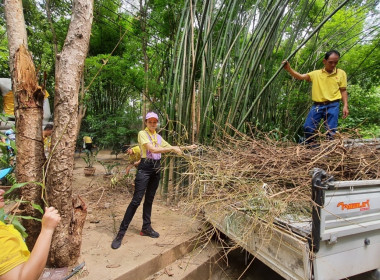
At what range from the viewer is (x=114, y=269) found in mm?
1859

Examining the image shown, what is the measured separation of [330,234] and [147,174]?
1583 millimetres

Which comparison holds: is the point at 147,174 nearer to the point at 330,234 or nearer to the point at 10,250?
the point at 10,250

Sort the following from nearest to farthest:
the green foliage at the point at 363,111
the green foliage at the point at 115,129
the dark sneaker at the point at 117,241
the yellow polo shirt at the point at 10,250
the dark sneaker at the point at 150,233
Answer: the yellow polo shirt at the point at 10,250, the dark sneaker at the point at 117,241, the dark sneaker at the point at 150,233, the green foliage at the point at 363,111, the green foliage at the point at 115,129

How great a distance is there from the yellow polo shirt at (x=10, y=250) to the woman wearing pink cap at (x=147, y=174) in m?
1.29

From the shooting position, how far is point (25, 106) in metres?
1.57

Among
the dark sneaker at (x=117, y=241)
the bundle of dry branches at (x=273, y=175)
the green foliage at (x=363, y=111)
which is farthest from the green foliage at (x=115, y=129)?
the green foliage at (x=363, y=111)

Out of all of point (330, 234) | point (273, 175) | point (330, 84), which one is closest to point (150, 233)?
point (273, 175)

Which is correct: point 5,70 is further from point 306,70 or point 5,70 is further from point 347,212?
point 347,212

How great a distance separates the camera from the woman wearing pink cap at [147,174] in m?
2.26

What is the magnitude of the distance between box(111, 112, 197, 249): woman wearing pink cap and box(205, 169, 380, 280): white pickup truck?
3.07 feet

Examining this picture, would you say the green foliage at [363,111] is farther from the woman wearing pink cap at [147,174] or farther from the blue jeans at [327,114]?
the woman wearing pink cap at [147,174]

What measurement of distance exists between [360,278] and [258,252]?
0.96 m

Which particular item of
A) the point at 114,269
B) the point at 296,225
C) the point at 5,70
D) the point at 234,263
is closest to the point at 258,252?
the point at 296,225

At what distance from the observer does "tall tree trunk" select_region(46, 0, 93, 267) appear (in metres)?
1.62
